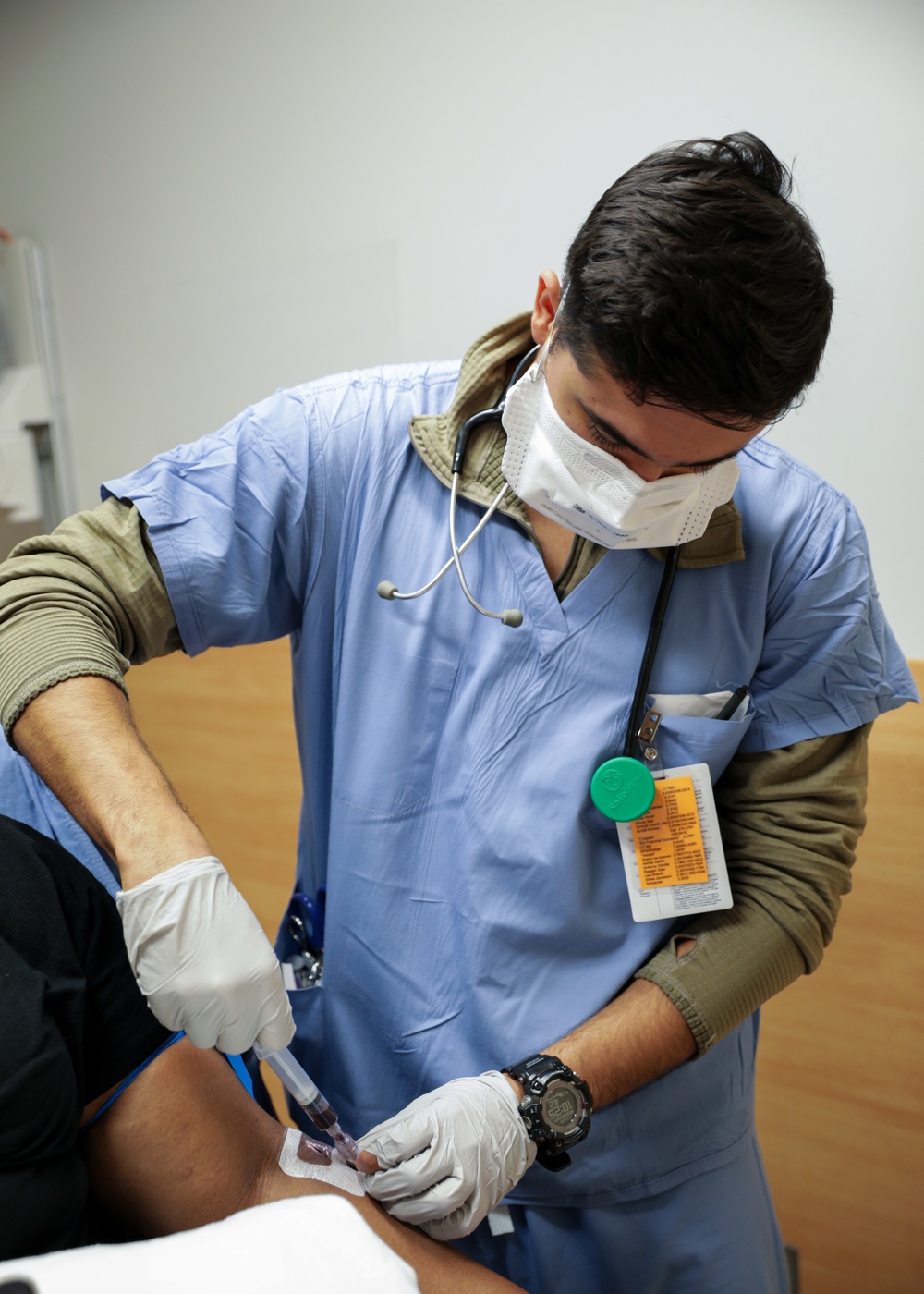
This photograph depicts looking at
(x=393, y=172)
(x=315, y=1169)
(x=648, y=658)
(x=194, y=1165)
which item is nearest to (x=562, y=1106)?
(x=315, y=1169)

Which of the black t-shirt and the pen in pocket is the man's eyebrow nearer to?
the pen in pocket

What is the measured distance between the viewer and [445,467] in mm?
1126

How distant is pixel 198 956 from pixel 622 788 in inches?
18.6

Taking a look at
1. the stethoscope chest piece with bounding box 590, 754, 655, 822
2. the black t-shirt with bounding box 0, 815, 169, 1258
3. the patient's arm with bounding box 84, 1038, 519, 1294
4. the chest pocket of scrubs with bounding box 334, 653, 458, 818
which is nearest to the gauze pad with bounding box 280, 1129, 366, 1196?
the patient's arm with bounding box 84, 1038, 519, 1294

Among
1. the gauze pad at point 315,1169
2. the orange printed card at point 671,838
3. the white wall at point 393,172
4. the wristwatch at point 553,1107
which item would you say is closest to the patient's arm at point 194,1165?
the gauze pad at point 315,1169

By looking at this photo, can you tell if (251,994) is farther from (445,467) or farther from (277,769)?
(277,769)

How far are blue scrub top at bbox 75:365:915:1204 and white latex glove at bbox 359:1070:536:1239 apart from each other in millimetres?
113

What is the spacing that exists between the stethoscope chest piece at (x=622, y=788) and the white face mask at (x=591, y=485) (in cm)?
24

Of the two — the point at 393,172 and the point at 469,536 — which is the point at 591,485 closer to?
the point at 469,536

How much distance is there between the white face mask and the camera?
1.02m

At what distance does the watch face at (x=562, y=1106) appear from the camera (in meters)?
0.99

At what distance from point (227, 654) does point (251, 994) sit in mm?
1498

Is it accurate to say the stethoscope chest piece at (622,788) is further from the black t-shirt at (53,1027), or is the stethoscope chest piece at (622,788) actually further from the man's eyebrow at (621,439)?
the black t-shirt at (53,1027)

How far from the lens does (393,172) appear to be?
6.43 ft
